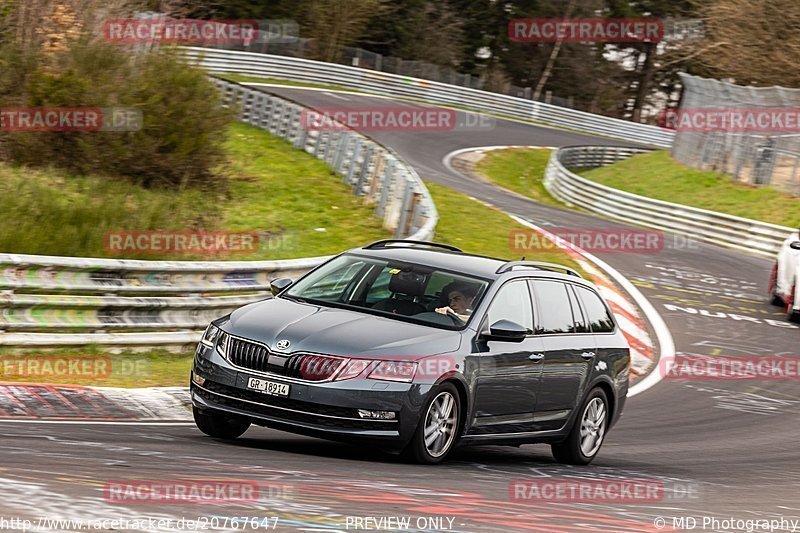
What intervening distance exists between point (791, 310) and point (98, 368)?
1311 cm

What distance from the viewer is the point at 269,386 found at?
329 inches

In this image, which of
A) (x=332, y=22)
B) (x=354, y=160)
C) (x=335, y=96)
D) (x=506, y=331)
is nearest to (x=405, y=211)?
(x=354, y=160)

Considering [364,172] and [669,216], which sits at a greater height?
[364,172]

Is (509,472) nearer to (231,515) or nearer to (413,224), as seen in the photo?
(231,515)

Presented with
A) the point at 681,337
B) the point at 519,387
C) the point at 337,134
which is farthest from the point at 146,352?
the point at 337,134

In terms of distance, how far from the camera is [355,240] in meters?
20.3

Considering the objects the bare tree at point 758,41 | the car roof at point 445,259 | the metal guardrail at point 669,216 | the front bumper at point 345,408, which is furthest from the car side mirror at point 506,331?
the bare tree at point 758,41

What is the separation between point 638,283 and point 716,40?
26651 millimetres

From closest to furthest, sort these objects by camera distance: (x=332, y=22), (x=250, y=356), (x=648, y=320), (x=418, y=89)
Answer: (x=250, y=356) < (x=648, y=320) < (x=418, y=89) < (x=332, y=22)

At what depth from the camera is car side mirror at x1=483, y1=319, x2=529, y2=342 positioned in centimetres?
905

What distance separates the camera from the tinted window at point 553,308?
998cm

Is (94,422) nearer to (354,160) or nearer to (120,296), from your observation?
(120,296)

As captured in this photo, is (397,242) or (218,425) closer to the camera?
(218,425)

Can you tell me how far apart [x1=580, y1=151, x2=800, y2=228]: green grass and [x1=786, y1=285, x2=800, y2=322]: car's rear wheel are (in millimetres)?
11607
